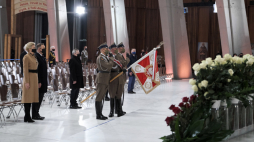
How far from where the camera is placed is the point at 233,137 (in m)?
3.96

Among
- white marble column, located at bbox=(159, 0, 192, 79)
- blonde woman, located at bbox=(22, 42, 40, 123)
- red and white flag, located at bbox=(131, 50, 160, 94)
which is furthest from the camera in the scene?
white marble column, located at bbox=(159, 0, 192, 79)

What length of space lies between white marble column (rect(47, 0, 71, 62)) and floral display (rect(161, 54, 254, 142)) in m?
15.7

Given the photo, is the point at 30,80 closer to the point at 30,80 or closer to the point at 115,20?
the point at 30,80

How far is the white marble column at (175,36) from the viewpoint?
688 inches

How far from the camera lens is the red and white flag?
27.4 ft

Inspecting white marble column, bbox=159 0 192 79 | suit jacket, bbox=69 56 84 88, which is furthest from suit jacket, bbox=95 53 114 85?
white marble column, bbox=159 0 192 79

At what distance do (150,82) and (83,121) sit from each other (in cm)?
225

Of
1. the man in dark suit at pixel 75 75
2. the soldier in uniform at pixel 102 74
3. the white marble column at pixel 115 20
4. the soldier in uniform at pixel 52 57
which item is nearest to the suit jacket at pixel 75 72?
the man in dark suit at pixel 75 75

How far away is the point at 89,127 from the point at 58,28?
13.5 m

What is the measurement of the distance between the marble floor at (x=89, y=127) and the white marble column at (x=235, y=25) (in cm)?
1029

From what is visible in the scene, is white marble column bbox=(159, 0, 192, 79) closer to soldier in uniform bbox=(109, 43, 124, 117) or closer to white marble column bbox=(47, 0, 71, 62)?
white marble column bbox=(47, 0, 71, 62)

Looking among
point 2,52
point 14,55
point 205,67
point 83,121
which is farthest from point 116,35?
point 205,67

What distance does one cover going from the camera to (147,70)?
8414 millimetres

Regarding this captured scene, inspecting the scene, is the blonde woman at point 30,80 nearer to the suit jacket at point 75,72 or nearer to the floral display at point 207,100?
the suit jacket at point 75,72
